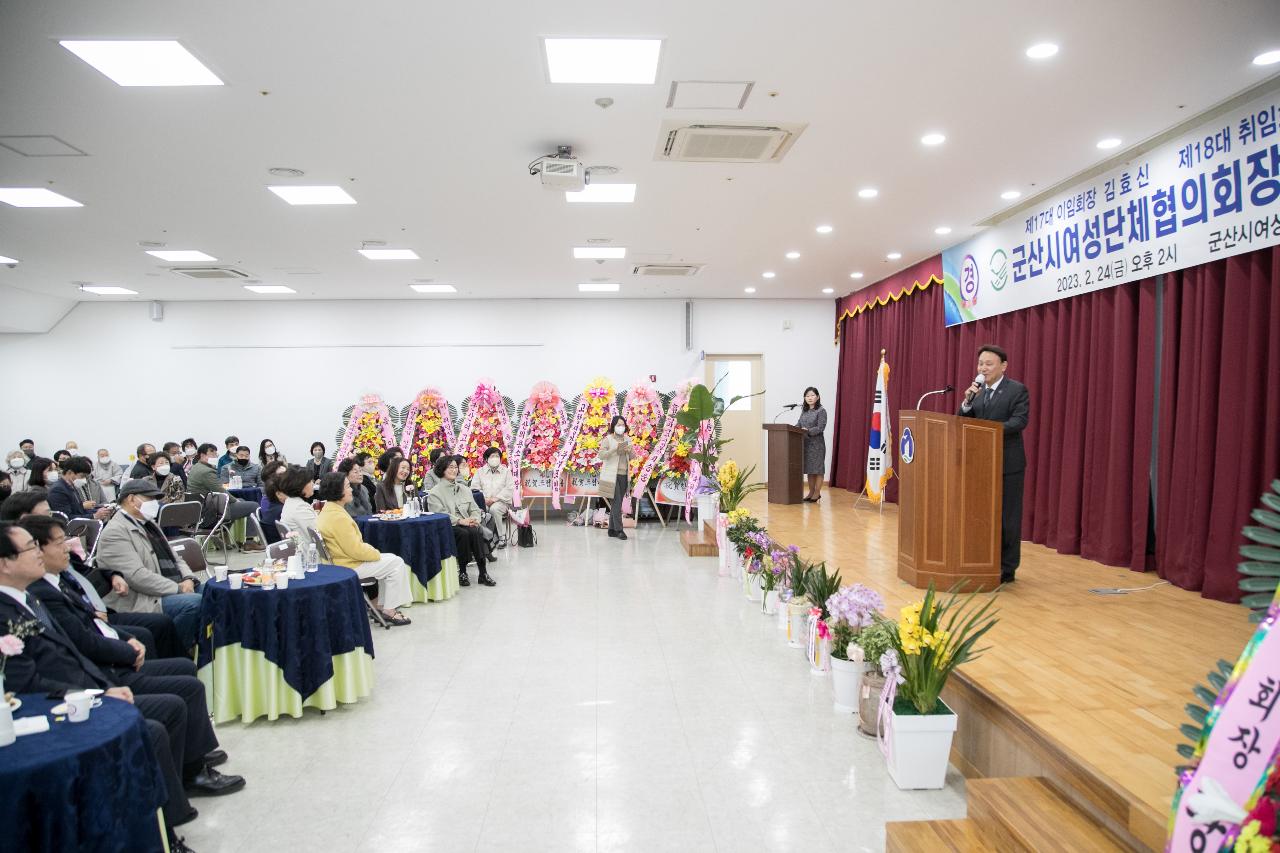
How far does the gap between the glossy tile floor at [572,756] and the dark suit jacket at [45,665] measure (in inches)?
27.8

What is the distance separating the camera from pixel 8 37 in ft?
12.5

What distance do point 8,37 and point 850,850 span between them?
5206 millimetres

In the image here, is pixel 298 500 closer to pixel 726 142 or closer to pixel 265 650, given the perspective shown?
pixel 265 650

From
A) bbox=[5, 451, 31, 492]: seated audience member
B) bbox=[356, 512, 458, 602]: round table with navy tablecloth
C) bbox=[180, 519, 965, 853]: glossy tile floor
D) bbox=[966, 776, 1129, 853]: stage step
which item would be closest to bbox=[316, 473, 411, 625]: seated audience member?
bbox=[180, 519, 965, 853]: glossy tile floor

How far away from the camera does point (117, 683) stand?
9.93ft

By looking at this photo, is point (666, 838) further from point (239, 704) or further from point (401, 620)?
point (401, 620)

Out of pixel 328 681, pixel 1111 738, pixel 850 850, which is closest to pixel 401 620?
pixel 328 681

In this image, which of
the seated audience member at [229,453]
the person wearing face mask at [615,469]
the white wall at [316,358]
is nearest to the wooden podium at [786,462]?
the person wearing face mask at [615,469]

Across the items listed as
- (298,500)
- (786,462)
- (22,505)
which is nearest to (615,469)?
(786,462)

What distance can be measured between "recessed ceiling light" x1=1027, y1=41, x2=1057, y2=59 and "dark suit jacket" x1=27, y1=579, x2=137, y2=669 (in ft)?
16.6

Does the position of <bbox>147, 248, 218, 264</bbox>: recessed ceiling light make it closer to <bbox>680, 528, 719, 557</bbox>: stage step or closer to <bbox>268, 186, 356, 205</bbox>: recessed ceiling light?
<bbox>268, 186, 356, 205</bbox>: recessed ceiling light

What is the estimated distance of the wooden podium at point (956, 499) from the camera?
4.67 m

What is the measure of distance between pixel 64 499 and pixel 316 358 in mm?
6353

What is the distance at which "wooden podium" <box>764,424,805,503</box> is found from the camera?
10148 millimetres
